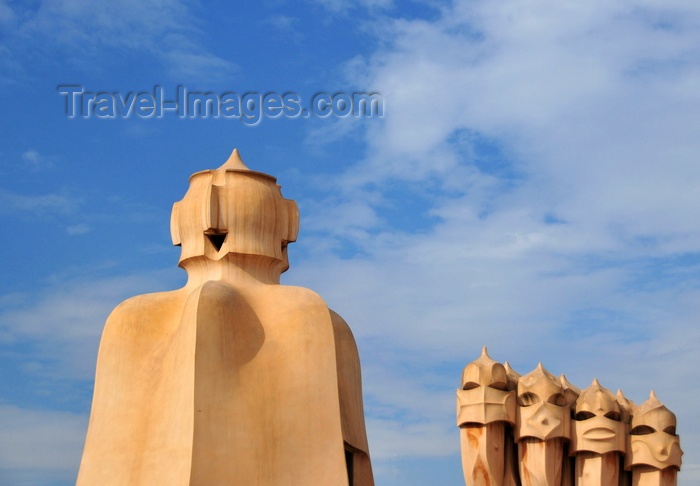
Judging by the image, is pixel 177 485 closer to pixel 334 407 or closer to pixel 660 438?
pixel 334 407

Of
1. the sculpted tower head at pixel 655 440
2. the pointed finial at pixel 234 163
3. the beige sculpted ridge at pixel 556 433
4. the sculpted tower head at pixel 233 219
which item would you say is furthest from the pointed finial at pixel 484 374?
the pointed finial at pixel 234 163

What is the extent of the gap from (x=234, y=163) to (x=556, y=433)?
5.51 meters

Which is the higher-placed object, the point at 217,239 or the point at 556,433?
the point at 217,239

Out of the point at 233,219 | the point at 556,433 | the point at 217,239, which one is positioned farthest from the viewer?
the point at 217,239

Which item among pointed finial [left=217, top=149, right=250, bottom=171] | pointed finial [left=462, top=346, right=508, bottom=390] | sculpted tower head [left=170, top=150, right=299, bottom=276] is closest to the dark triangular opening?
sculpted tower head [left=170, top=150, right=299, bottom=276]

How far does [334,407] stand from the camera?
16438 mm

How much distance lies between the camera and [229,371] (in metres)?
16.4

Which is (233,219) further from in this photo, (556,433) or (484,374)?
(556,433)

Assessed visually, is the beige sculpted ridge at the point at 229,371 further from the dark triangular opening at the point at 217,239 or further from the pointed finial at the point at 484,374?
the pointed finial at the point at 484,374

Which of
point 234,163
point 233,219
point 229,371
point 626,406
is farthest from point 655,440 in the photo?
point 234,163

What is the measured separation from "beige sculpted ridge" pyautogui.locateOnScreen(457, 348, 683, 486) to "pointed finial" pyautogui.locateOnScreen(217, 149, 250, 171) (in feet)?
13.8

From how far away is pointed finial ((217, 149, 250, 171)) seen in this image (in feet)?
58.5

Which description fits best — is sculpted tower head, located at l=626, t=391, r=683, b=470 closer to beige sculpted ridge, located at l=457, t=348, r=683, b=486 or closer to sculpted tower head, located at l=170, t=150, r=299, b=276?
beige sculpted ridge, located at l=457, t=348, r=683, b=486

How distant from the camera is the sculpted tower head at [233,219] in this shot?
17391mm
